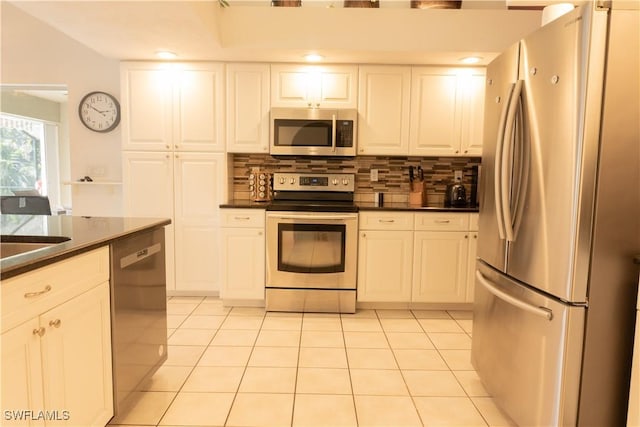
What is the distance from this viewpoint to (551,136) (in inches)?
53.8

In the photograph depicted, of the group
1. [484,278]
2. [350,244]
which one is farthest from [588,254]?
[350,244]

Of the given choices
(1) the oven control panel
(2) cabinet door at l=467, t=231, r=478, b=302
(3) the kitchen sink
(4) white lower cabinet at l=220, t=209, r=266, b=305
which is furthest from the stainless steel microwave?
(3) the kitchen sink

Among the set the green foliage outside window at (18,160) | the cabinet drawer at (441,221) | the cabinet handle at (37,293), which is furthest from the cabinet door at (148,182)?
the green foliage outside window at (18,160)

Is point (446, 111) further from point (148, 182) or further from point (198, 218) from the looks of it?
point (148, 182)

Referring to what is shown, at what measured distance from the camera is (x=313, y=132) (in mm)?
3139

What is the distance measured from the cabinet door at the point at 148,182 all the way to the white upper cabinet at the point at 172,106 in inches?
3.5

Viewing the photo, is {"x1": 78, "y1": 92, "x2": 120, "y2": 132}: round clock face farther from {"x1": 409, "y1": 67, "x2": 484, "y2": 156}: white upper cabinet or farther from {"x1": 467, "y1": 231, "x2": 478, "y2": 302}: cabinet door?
{"x1": 467, "y1": 231, "x2": 478, "y2": 302}: cabinet door

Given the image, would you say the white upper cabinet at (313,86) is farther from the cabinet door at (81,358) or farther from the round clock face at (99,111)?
the cabinet door at (81,358)

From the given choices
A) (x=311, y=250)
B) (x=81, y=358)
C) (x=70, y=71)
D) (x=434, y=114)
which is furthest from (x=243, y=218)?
(x=70, y=71)

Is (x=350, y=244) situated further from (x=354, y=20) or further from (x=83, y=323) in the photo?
(x=83, y=323)

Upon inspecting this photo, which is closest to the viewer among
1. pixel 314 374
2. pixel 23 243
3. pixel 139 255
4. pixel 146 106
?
pixel 23 243

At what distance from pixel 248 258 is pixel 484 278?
192 cm

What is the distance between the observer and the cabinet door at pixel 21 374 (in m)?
0.98

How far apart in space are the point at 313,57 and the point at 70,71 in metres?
2.56
